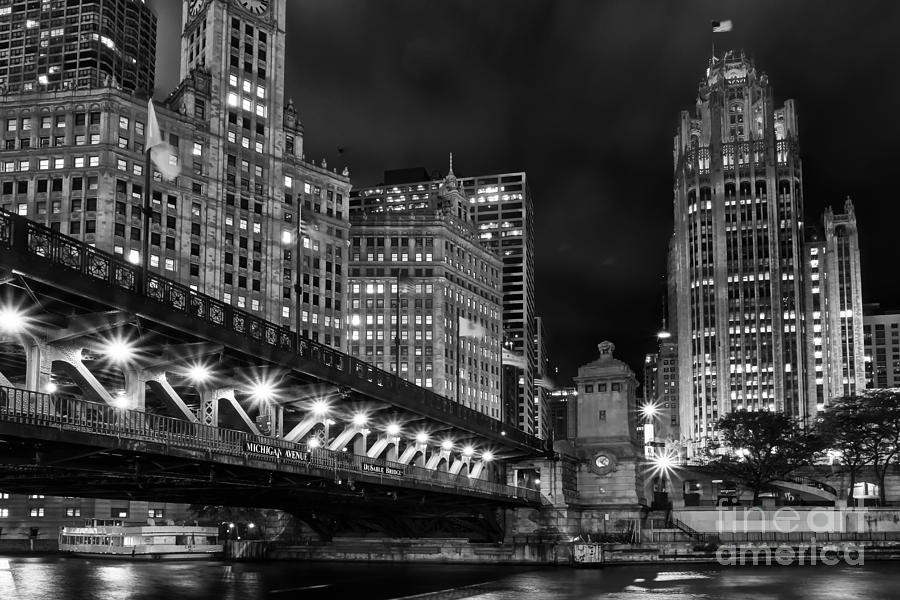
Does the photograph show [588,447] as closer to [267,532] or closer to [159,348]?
[267,532]

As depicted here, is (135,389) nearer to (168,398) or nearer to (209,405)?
(168,398)

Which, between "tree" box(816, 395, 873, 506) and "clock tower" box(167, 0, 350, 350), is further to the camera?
"clock tower" box(167, 0, 350, 350)

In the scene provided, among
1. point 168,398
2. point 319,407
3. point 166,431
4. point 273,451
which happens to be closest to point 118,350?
point 168,398

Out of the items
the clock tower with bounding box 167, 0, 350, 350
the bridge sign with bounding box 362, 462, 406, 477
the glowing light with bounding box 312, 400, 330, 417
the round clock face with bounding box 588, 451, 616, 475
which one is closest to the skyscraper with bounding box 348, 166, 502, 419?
the clock tower with bounding box 167, 0, 350, 350

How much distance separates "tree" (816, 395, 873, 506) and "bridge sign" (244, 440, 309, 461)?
85.5 metres

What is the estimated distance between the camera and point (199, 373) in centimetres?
4691

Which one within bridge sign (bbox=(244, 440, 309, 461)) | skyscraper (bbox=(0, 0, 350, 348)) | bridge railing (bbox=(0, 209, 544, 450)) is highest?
skyscraper (bbox=(0, 0, 350, 348))

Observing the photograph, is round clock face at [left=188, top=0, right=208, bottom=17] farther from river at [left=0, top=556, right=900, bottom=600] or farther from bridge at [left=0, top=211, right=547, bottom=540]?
bridge at [left=0, top=211, right=547, bottom=540]

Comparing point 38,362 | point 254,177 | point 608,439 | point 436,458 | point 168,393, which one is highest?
point 254,177

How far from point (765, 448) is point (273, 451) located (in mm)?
89258

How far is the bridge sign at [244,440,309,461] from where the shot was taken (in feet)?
143

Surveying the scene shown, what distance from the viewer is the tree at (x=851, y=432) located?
116 metres

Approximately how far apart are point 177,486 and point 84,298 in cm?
1685

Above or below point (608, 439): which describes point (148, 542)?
below
